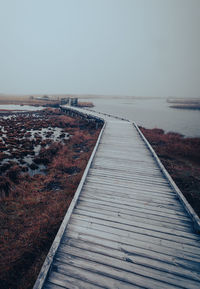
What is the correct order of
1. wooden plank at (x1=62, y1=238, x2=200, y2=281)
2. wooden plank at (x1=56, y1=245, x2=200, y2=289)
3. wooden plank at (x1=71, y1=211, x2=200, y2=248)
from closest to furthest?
wooden plank at (x1=56, y1=245, x2=200, y2=289) → wooden plank at (x1=62, y1=238, x2=200, y2=281) → wooden plank at (x1=71, y1=211, x2=200, y2=248)

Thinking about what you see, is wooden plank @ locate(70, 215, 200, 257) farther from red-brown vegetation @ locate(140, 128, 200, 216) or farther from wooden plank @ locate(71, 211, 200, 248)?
red-brown vegetation @ locate(140, 128, 200, 216)

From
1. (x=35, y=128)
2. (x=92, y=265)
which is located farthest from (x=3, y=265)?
→ (x=35, y=128)

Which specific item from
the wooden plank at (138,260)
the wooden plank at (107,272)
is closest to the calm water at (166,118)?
the wooden plank at (138,260)

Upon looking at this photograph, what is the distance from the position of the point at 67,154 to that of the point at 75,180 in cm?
474

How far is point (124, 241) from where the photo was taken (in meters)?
3.29

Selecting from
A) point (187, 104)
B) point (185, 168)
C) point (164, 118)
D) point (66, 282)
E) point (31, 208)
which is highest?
point (187, 104)

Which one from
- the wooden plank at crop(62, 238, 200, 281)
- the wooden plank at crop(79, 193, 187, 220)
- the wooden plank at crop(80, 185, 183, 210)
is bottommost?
the wooden plank at crop(62, 238, 200, 281)

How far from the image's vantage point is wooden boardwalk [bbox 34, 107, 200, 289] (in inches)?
104

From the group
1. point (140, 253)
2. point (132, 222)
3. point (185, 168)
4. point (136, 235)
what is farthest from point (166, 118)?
point (140, 253)

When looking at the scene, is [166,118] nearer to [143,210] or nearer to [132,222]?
[143,210]

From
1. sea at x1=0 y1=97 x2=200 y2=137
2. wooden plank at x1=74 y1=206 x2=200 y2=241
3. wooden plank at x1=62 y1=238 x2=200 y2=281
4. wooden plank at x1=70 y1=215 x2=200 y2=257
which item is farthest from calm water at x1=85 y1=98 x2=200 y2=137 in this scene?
wooden plank at x1=62 y1=238 x2=200 y2=281

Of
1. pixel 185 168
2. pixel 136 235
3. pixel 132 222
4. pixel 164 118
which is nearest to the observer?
pixel 136 235

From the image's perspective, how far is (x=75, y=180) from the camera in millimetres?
7898

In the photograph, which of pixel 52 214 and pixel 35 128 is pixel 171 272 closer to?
pixel 52 214
